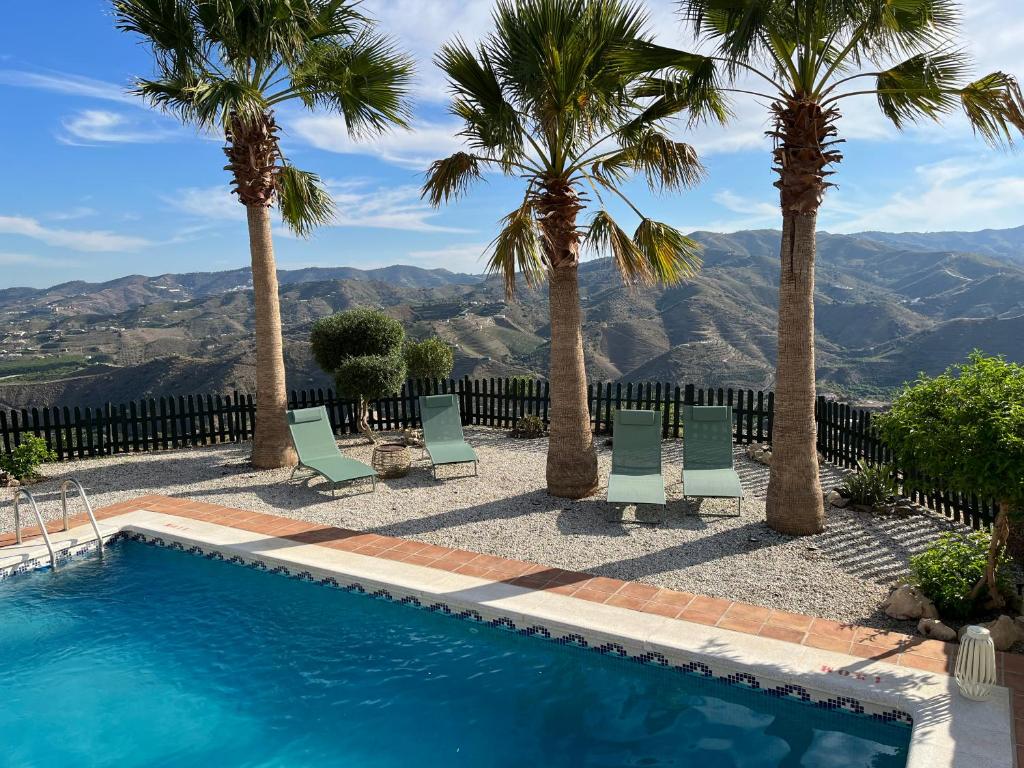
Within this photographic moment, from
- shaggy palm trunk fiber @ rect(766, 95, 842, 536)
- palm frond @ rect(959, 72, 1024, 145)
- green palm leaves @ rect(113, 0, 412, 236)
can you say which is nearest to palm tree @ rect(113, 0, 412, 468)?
green palm leaves @ rect(113, 0, 412, 236)

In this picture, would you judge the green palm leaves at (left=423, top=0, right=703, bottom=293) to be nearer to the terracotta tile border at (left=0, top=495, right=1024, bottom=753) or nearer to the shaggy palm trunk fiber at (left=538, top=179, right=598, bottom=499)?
the shaggy palm trunk fiber at (left=538, top=179, right=598, bottom=499)

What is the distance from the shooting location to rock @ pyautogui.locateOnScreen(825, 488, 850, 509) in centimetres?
862

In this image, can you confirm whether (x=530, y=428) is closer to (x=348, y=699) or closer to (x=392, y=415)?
(x=392, y=415)

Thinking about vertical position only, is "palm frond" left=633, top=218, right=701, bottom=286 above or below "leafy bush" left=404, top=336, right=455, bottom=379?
above

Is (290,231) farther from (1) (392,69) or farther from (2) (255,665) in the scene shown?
(2) (255,665)

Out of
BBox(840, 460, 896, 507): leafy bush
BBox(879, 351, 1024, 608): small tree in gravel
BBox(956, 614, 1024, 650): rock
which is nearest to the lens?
BBox(879, 351, 1024, 608): small tree in gravel

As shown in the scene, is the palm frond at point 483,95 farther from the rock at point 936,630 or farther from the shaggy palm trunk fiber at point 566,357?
the rock at point 936,630

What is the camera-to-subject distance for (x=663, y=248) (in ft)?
30.1

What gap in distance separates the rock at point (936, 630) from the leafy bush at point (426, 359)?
10.8m

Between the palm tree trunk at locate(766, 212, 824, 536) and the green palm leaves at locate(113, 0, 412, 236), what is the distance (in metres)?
6.81

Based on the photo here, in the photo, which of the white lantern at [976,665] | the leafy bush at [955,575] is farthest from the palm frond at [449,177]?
the white lantern at [976,665]

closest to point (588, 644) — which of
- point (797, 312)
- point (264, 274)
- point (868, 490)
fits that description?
point (797, 312)

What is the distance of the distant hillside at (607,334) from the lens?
211 ft

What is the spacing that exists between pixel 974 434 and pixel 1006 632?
1.53 meters
